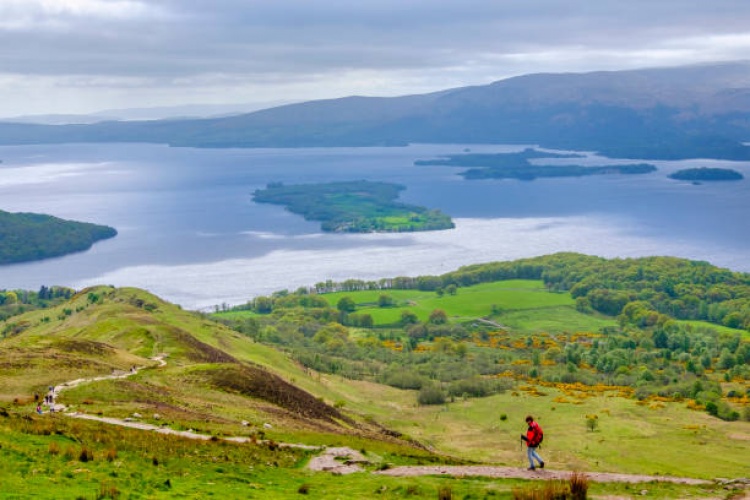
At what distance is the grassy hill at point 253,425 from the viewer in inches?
897

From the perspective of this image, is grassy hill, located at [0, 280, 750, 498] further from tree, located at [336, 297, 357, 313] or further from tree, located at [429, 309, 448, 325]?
tree, located at [336, 297, 357, 313]

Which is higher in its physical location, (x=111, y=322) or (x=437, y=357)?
(x=111, y=322)

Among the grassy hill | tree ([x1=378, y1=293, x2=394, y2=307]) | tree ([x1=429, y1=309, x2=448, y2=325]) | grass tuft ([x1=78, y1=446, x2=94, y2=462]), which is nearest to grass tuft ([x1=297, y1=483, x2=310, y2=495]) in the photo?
the grassy hill

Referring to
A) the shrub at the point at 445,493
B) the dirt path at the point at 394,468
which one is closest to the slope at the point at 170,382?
the dirt path at the point at 394,468

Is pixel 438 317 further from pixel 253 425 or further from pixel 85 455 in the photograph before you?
pixel 85 455

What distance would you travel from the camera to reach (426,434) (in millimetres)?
57531

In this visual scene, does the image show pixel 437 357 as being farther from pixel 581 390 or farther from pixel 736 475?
pixel 736 475

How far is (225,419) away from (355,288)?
133 meters

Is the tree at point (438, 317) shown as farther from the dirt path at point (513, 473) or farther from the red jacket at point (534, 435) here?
the red jacket at point (534, 435)

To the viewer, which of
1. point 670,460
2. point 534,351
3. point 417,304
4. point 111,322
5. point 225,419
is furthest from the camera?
point 417,304

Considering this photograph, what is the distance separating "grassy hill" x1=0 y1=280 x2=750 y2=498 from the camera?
22781 mm

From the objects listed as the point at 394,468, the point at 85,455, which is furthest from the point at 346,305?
the point at 85,455

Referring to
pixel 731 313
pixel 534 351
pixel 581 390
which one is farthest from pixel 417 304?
pixel 581 390

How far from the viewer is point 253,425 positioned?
1395 inches
